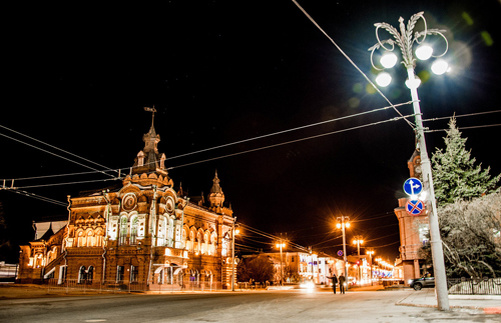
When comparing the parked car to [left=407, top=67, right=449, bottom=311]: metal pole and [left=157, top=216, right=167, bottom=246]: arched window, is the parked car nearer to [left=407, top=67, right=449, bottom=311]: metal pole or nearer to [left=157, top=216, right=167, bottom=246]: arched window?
[left=157, top=216, right=167, bottom=246]: arched window

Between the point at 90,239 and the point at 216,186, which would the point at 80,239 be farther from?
the point at 216,186

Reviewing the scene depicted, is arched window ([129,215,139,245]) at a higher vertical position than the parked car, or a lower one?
higher

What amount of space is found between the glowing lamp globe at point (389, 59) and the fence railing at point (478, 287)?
44.3 ft

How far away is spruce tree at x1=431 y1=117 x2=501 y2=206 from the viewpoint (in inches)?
1038

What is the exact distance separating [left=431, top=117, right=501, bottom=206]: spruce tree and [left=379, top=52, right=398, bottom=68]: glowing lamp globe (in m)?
18.2

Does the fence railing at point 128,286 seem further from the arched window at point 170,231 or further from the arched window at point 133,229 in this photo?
the arched window at point 170,231

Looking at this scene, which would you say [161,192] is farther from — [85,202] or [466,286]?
[466,286]

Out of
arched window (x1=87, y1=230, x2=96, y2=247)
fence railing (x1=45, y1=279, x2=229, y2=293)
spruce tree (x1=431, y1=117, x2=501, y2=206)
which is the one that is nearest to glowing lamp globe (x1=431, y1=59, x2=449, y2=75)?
spruce tree (x1=431, y1=117, x2=501, y2=206)

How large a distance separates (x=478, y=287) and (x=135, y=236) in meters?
36.2

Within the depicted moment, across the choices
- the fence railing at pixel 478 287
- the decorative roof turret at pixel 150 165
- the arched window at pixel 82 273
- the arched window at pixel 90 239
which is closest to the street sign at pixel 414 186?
the fence railing at pixel 478 287

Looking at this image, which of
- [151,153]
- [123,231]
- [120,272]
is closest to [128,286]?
[120,272]

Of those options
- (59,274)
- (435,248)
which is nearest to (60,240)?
(59,274)

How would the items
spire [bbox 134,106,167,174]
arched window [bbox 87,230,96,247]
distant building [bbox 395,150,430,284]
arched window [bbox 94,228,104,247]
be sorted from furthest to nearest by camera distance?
1. distant building [bbox 395,150,430,284]
2. spire [bbox 134,106,167,174]
3. arched window [bbox 87,230,96,247]
4. arched window [bbox 94,228,104,247]

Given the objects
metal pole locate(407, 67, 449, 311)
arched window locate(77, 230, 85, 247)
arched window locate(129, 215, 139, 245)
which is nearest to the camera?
metal pole locate(407, 67, 449, 311)
